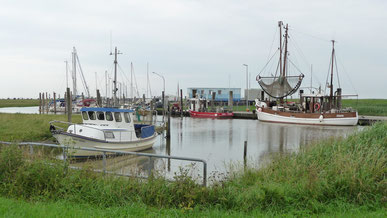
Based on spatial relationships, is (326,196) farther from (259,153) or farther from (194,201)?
(259,153)

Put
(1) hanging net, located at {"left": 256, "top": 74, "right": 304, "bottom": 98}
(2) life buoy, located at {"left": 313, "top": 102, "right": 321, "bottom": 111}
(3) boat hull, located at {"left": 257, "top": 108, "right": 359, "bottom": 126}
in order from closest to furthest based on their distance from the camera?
(3) boat hull, located at {"left": 257, "top": 108, "right": 359, "bottom": 126} < (2) life buoy, located at {"left": 313, "top": 102, "right": 321, "bottom": 111} < (1) hanging net, located at {"left": 256, "top": 74, "right": 304, "bottom": 98}

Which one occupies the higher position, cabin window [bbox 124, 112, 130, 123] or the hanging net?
the hanging net

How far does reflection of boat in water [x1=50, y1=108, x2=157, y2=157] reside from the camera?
57.1 feet

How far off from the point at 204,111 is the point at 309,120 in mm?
22452

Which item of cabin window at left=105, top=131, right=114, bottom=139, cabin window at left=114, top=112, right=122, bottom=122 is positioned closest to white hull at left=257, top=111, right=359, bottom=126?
cabin window at left=114, top=112, right=122, bottom=122

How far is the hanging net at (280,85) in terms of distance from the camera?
54281 mm

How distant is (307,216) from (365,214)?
1.14 m

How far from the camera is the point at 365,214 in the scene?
20.4 ft

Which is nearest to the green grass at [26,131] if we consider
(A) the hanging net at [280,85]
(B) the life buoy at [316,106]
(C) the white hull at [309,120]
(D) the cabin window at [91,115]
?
(D) the cabin window at [91,115]

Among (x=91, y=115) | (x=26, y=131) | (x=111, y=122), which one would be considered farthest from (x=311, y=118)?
(x=26, y=131)

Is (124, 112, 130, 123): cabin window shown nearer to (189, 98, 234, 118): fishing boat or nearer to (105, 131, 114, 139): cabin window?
(105, 131, 114, 139): cabin window

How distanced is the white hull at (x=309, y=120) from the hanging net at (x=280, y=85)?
206 inches

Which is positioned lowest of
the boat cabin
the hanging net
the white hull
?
the white hull

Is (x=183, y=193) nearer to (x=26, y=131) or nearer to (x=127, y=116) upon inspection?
(x=127, y=116)
